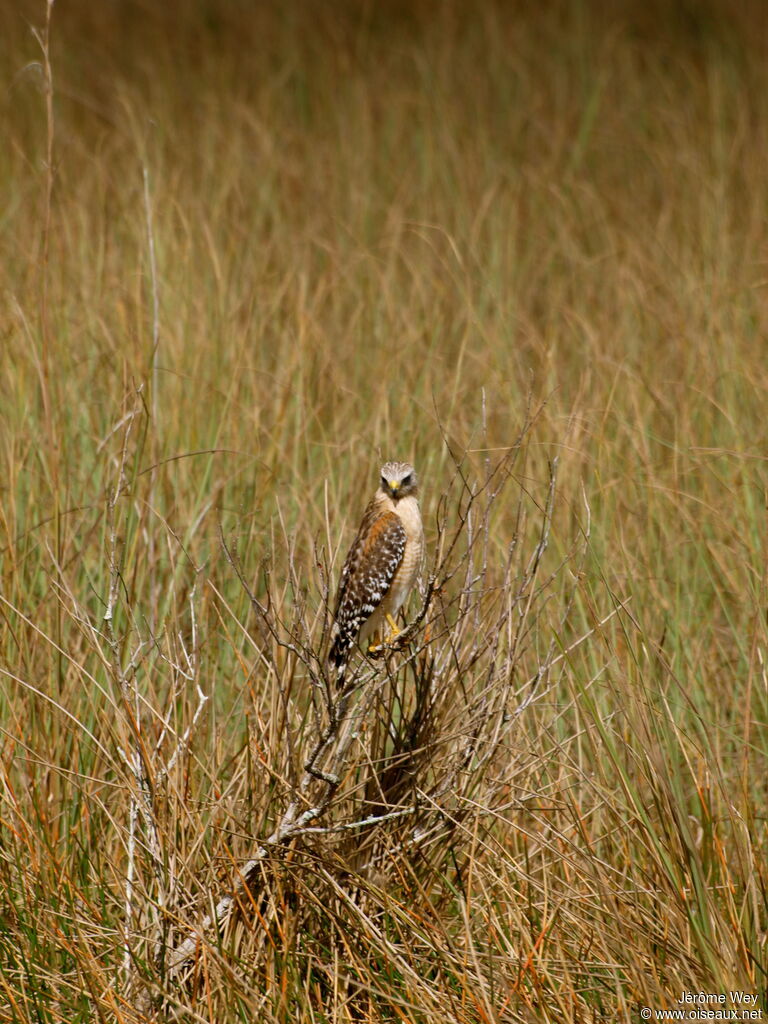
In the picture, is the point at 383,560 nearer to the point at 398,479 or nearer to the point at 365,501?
the point at 398,479

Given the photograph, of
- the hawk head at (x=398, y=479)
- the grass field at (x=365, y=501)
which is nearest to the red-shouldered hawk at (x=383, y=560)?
the hawk head at (x=398, y=479)

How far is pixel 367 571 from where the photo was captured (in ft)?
10.6

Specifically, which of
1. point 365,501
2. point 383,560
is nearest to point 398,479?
point 383,560

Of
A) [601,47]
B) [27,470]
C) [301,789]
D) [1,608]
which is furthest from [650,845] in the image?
[601,47]

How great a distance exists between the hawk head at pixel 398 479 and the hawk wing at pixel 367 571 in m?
0.06

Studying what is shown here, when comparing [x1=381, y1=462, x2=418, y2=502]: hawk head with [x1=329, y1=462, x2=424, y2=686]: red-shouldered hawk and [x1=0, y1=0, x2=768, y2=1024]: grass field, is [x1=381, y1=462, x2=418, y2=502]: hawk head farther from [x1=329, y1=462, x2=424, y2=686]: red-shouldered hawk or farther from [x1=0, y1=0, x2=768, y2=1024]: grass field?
[x1=0, y1=0, x2=768, y2=1024]: grass field

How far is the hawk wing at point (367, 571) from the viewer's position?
3.22 metres

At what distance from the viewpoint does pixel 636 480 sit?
399 cm

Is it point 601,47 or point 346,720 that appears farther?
point 601,47

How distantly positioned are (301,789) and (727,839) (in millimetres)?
1071

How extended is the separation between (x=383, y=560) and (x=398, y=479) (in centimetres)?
22

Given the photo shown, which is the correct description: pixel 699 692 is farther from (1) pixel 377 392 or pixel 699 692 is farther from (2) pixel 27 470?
(2) pixel 27 470

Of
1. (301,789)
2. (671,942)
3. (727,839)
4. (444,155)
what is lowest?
(727,839)

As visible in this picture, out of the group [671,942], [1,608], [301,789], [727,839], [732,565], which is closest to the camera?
[671,942]
